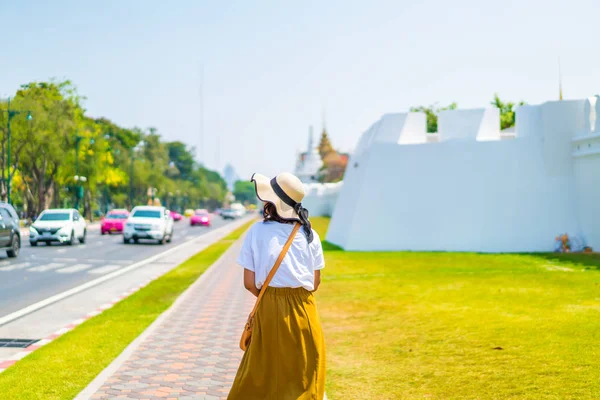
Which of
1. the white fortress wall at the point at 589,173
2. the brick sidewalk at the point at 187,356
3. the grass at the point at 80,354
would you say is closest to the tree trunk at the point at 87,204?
the white fortress wall at the point at 589,173

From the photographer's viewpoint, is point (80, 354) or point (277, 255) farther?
point (80, 354)

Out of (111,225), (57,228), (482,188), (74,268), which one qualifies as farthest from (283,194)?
(111,225)

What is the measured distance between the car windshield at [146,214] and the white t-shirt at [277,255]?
29.9m

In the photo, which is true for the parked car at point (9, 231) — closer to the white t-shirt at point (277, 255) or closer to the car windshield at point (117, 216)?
the white t-shirt at point (277, 255)

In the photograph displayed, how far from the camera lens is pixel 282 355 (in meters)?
4.45

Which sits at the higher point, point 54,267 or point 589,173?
point 589,173

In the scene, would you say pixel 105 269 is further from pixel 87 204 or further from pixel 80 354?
pixel 87 204

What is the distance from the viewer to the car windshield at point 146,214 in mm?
33703

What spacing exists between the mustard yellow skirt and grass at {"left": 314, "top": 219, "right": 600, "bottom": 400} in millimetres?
2091

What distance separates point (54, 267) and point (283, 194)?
1749 centimetres

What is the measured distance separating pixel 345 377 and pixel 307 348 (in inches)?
113

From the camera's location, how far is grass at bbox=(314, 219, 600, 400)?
665 cm

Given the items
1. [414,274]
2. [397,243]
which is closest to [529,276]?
[414,274]

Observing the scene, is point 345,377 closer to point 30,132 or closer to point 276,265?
point 276,265
